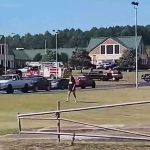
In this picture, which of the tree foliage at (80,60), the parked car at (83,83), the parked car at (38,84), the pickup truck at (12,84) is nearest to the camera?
the pickup truck at (12,84)

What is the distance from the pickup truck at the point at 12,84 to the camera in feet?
163

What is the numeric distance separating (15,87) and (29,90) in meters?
2.21

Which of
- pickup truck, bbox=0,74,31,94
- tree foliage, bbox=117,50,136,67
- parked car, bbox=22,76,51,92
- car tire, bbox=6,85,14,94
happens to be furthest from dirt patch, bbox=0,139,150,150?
tree foliage, bbox=117,50,136,67

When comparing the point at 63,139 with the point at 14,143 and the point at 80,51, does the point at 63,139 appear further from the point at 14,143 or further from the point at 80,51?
the point at 80,51

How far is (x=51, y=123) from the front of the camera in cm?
1877

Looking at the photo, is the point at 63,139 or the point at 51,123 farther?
the point at 51,123

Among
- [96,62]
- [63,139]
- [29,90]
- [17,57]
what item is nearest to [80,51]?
[96,62]

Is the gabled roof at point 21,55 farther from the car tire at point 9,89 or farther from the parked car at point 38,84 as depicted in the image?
the car tire at point 9,89

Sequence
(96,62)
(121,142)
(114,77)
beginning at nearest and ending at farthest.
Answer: (121,142), (114,77), (96,62)

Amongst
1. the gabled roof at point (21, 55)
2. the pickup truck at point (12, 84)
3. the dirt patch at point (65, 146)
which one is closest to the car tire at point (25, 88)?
the pickup truck at point (12, 84)

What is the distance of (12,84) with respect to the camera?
5038 cm

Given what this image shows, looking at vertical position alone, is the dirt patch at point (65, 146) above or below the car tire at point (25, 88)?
above

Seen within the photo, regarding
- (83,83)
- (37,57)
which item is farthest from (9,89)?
(37,57)

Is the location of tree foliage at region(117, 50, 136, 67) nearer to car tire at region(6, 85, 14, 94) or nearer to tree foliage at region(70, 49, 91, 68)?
tree foliage at region(70, 49, 91, 68)
